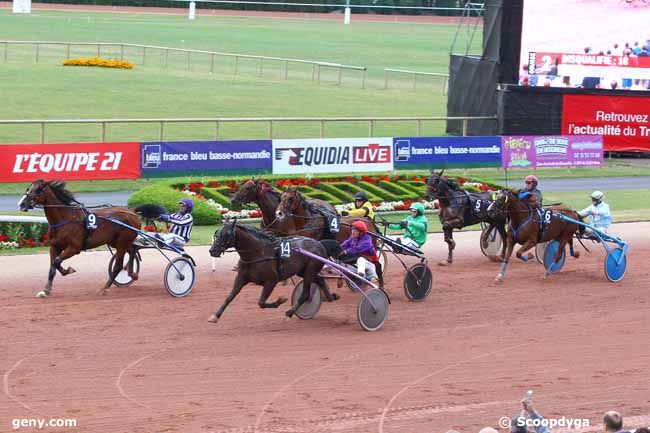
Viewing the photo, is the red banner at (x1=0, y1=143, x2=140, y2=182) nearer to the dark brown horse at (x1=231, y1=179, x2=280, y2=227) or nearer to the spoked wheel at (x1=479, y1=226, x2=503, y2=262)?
the dark brown horse at (x1=231, y1=179, x2=280, y2=227)

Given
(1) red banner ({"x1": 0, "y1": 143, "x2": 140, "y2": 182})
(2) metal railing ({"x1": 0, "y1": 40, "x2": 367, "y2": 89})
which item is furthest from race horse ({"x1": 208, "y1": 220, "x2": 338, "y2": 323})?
(2) metal railing ({"x1": 0, "y1": 40, "x2": 367, "y2": 89})

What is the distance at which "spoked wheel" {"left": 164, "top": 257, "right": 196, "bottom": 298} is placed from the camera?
1524 centimetres

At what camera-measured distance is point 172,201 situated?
2094cm

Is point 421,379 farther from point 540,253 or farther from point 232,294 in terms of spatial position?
point 540,253

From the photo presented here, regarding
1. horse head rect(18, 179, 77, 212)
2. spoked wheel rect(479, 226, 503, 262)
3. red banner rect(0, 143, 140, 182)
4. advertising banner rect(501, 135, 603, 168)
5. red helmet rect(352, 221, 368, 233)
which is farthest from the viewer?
advertising banner rect(501, 135, 603, 168)

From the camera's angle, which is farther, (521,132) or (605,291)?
(521,132)

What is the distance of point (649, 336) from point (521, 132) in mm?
18293

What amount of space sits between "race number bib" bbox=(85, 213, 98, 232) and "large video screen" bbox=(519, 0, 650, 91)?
20.0 metres

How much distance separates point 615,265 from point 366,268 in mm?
4956

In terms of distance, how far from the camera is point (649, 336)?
14.1 m

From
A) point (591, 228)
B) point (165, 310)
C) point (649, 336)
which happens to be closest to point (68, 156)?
Answer: point (165, 310)

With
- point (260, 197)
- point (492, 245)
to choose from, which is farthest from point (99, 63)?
point (260, 197)

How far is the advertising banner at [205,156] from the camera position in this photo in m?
24.7

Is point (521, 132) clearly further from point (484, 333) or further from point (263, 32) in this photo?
point (263, 32)
